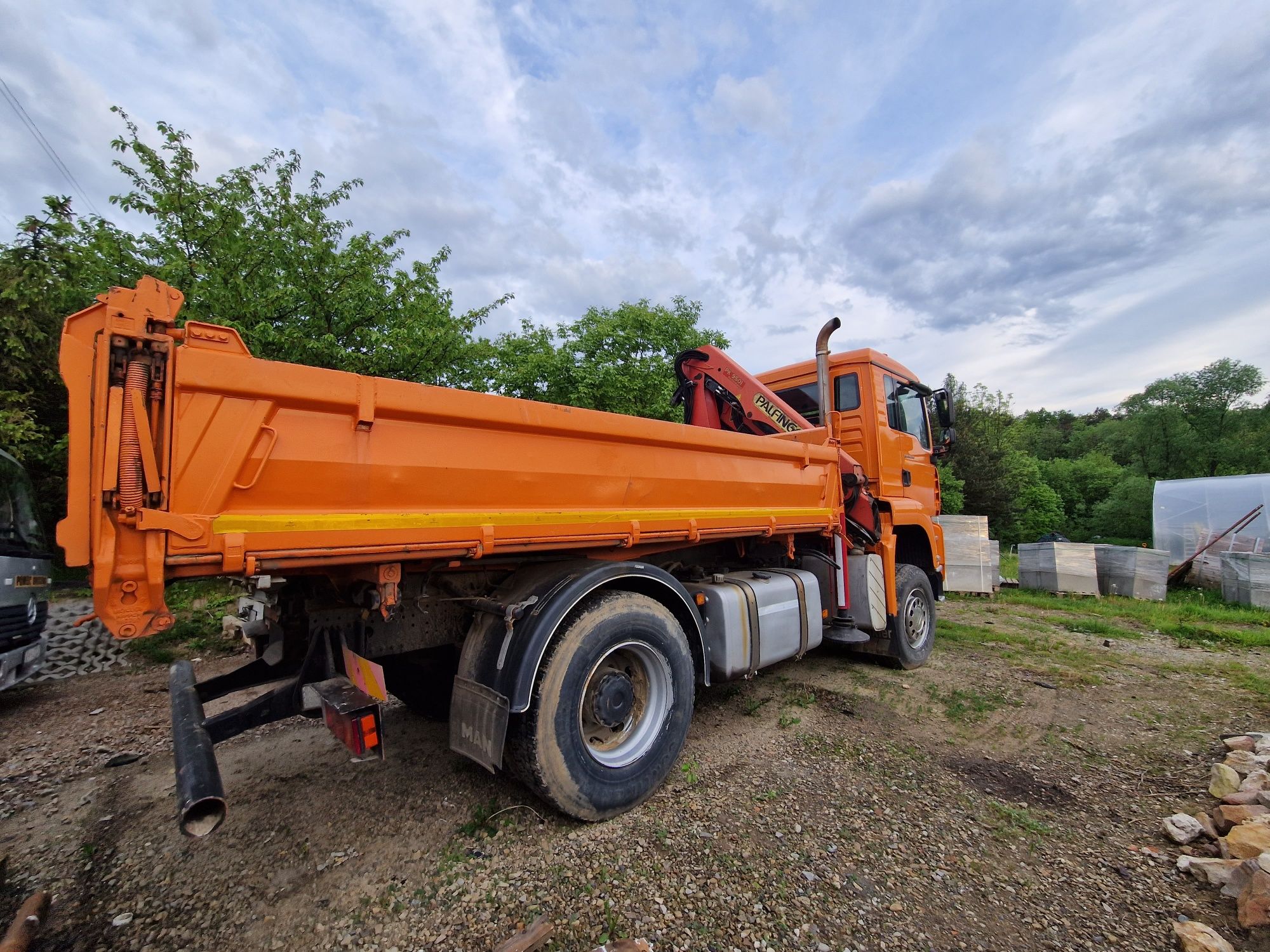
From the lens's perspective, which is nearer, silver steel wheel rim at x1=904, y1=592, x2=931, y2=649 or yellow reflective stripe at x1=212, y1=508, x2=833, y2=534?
yellow reflective stripe at x1=212, y1=508, x2=833, y2=534

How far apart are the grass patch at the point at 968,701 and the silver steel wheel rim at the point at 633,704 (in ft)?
8.78

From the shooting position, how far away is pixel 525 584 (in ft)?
9.89

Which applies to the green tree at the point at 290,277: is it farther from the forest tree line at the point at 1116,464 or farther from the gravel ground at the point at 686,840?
the forest tree line at the point at 1116,464

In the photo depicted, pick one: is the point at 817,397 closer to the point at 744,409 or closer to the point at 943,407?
the point at 744,409

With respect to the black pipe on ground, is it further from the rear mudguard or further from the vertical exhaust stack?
the vertical exhaust stack

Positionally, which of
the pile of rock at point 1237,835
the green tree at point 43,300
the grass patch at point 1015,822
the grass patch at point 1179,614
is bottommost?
the grass patch at point 1179,614

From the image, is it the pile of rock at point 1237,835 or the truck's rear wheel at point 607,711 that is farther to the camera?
the truck's rear wheel at point 607,711

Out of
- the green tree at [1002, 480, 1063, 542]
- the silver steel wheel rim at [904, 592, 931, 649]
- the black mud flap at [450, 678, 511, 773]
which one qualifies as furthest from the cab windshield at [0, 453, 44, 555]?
the green tree at [1002, 480, 1063, 542]

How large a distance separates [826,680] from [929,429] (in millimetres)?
3398

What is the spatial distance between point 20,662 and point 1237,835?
7.93 metres

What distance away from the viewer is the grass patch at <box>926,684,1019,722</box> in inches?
178

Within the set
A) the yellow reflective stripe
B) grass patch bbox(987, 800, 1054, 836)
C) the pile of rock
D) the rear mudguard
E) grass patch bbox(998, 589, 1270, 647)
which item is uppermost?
the yellow reflective stripe

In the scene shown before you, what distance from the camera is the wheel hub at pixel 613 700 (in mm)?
3115

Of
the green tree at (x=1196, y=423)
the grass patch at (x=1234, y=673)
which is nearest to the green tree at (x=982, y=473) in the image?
the green tree at (x=1196, y=423)
